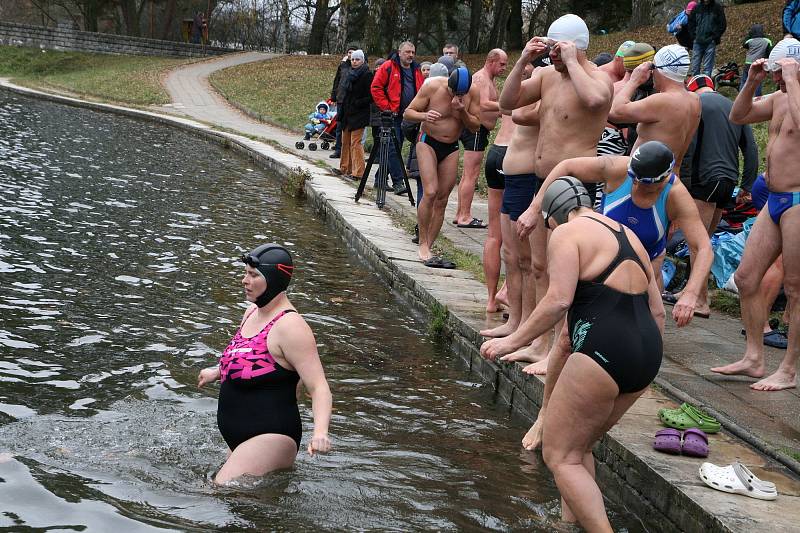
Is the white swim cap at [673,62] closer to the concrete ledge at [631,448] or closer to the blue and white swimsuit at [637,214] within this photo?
the blue and white swimsuit at [637,214]

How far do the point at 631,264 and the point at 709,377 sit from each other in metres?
2.85

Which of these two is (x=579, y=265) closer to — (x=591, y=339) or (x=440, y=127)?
(x=591, y=339)

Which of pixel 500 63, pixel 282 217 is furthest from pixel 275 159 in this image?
pixel 500 63

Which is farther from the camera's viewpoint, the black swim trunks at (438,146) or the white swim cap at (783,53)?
the black swim trunks at (438,146)

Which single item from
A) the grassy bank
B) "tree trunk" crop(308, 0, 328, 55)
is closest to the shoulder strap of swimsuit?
the grassy bank

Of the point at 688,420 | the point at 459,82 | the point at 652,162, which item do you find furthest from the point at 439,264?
the point at 652,162

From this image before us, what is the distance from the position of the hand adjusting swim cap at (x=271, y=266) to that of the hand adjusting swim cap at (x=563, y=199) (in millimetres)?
1430

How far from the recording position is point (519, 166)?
765 centimetres

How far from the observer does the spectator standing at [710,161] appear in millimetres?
9148

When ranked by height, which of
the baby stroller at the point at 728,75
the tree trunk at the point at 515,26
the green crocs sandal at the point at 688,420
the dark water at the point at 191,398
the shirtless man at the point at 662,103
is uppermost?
the tree trunk at the point at 515,26

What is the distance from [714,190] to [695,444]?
4256 millimetres

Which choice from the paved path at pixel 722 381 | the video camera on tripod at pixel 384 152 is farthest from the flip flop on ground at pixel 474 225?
the video camera on tripod at pixel 384 152

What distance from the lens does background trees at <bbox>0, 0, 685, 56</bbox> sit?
3922cm

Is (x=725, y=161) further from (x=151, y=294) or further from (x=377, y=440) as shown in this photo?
(x=151, y=294)
